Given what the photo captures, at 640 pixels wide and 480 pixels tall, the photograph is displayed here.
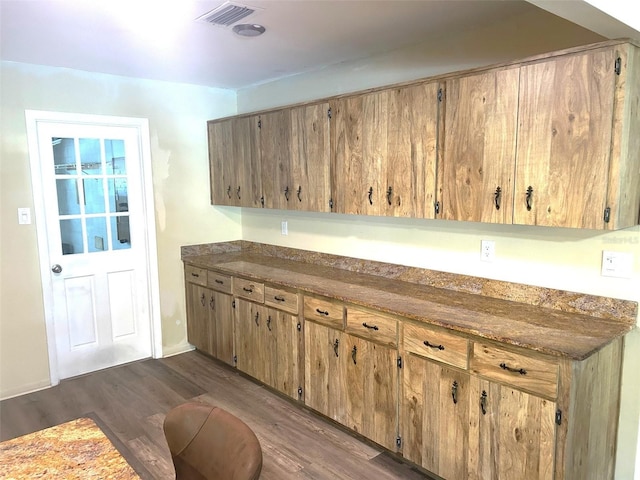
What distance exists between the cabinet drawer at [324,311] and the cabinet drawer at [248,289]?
1.62ft

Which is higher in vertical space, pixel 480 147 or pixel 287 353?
pixel 480 147

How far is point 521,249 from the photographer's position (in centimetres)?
249

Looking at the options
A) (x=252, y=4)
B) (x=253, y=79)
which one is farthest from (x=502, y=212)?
(x=253, y=79)

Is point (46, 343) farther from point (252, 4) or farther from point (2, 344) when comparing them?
point (252, 4)

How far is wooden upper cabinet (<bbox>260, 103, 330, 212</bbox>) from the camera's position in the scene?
3.14 meters

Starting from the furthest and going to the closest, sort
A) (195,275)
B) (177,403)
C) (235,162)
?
(195,275) < (235,162) < (177,403)

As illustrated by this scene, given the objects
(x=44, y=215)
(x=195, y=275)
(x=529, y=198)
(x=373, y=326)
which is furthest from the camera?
(x=195, y=275)

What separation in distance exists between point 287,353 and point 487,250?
152cm

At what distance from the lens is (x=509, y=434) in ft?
6.61

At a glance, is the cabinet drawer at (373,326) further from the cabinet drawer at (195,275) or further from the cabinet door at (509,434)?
the cabinet drawer at (195,275)

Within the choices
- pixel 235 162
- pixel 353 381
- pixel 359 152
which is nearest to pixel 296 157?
pixel 359 152

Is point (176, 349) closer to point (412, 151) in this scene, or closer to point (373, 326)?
point (373, 326)

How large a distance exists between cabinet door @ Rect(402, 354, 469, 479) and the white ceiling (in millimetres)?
1683

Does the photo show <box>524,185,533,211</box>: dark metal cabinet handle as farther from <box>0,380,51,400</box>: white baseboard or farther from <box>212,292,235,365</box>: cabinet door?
<box>0,380,51,400</box>: white baseboard
